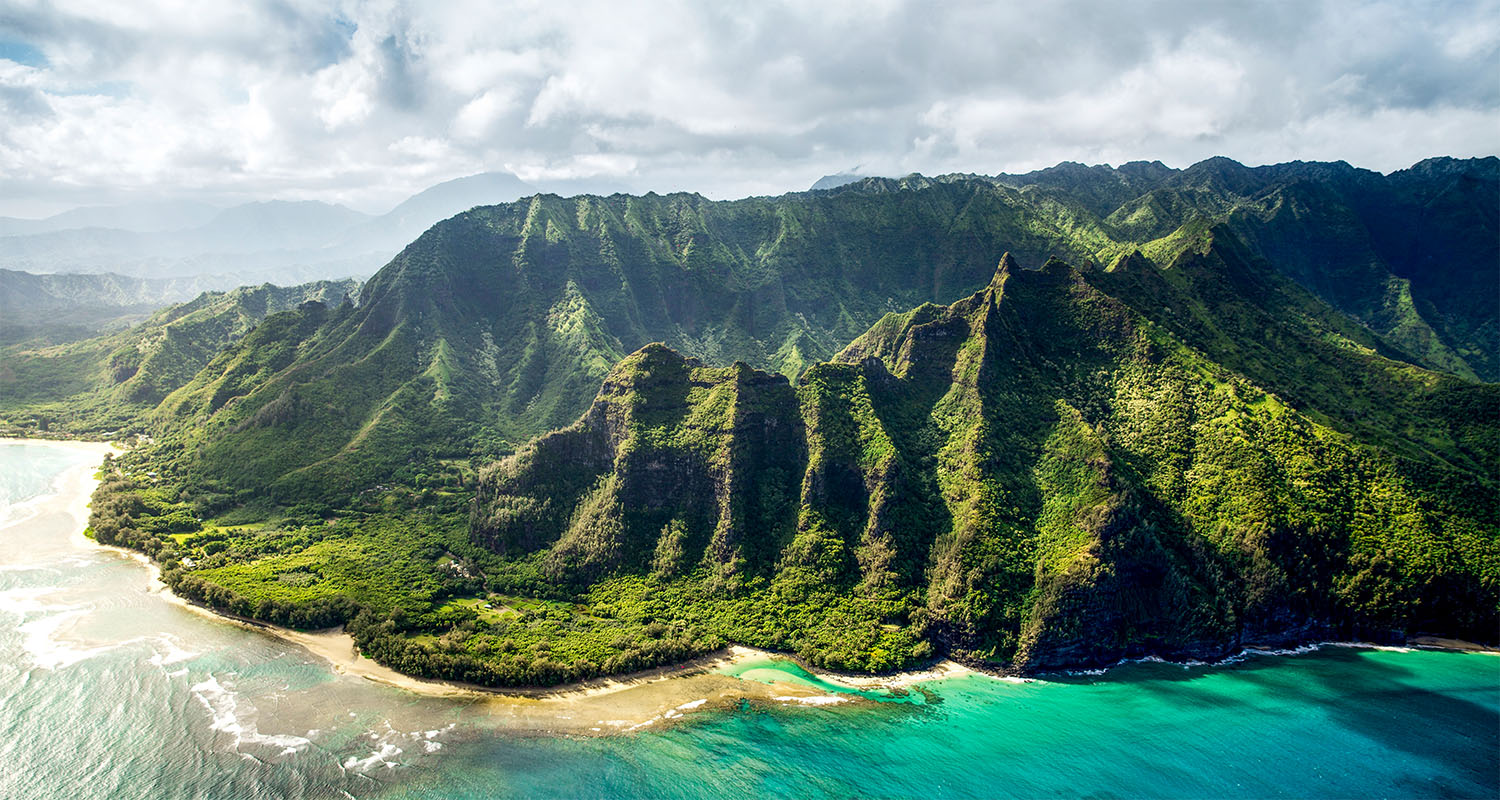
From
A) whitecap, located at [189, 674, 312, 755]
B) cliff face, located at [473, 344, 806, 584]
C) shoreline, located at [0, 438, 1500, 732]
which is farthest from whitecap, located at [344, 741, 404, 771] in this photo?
cliff face, located at [473, 344, 806, 584]

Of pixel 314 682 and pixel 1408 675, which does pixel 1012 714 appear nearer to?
pixel 1408 675

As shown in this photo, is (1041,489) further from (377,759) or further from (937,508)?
(377,759)

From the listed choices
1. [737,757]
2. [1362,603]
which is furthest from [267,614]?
[1362,603]

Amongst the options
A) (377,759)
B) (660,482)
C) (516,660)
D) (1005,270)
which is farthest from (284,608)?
(1005,270)

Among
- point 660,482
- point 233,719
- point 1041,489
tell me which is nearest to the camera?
point 233,719

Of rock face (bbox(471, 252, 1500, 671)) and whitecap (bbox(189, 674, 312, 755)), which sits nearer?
whitecap (bbox(189, 674, 312, 755))

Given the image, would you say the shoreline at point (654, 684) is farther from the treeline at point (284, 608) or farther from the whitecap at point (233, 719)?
the whitecap at point (233, 719)

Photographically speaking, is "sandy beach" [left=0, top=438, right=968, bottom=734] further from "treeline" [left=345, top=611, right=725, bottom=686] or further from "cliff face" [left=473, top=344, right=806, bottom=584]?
"cliff face" [left=473, top=344, right=806, bottom=584]
